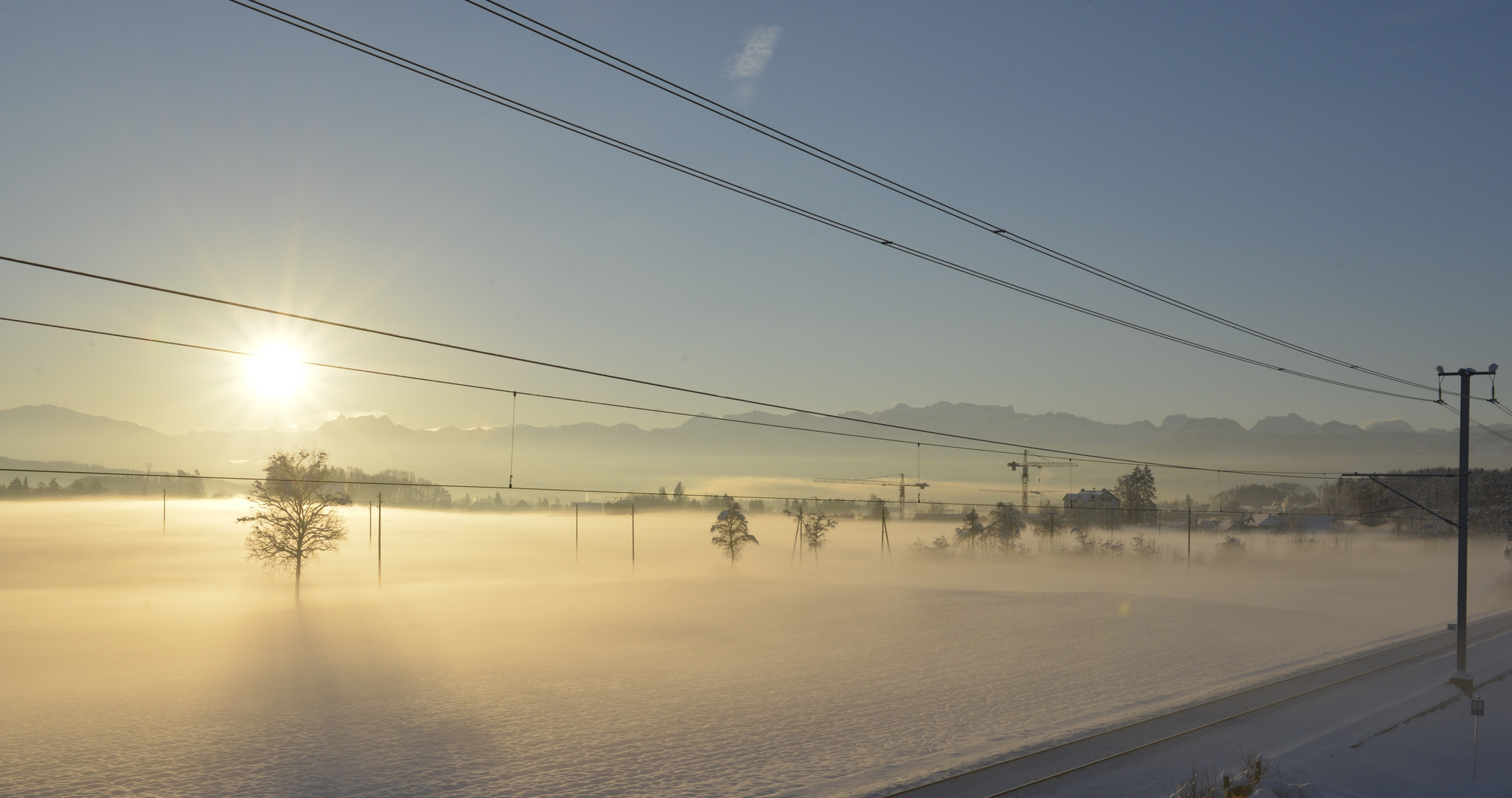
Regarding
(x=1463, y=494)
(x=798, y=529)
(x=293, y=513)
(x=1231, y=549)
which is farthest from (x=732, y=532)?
(x=1463, y=494)

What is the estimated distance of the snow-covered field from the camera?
21.0 m

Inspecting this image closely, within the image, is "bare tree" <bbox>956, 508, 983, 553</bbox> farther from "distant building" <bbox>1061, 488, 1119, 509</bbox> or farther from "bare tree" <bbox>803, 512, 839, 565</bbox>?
"distant building" <bbox>1061, 488, 1119, 509</bbox>

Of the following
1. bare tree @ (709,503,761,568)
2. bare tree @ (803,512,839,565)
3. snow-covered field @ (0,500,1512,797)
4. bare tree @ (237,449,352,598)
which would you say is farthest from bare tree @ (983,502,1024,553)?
bare tree @ (237,449,352,598)

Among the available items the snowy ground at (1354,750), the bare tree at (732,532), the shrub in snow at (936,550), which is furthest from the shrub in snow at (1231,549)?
the snowy ground at (1354,750)

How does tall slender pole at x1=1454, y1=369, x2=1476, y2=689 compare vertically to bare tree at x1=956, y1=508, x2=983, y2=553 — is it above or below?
above

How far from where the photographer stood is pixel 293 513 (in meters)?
64.6

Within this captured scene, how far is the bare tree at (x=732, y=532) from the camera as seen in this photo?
101688 mm

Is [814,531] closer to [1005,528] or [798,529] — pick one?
[798,529]

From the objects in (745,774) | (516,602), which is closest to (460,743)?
(745,774)

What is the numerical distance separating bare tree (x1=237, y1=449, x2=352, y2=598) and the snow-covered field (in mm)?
4068

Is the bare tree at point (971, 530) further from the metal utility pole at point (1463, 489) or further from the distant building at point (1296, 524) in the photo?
the metal utility pole at point (1463, 489)

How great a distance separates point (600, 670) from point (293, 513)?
1624 inches

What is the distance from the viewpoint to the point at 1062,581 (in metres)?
88.4

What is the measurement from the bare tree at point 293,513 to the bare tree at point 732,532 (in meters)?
46.5
